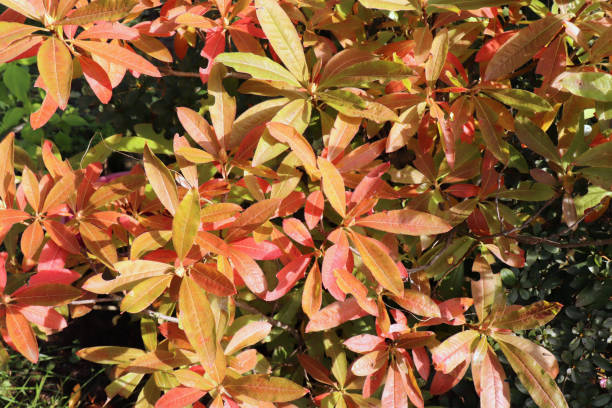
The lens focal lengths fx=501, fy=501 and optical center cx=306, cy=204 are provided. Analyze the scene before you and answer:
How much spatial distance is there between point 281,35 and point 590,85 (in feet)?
1.89

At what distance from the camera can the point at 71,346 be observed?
2168mm

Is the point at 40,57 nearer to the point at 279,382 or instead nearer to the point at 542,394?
the point at 279,382

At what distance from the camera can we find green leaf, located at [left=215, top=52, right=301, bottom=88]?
910mm

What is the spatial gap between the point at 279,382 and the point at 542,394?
1.74ft

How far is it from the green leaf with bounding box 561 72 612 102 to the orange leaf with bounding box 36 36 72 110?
2.92 ft

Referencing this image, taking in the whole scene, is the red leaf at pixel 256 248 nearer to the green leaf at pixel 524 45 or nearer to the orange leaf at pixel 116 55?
the orange leaf at pixel 116 55

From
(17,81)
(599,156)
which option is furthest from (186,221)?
(17,81)

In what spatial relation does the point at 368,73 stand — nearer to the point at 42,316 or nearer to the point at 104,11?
the point at 104,11

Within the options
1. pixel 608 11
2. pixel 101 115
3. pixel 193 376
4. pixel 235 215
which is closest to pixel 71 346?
pixel 101 115

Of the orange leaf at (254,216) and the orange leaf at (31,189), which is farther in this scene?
the orange leaf at (31,189)

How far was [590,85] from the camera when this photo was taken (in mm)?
900

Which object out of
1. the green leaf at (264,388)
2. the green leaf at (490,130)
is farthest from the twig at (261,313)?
the green leaf at (490,130)

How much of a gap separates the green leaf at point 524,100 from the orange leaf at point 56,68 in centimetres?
82

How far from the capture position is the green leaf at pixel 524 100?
960 millimetres
